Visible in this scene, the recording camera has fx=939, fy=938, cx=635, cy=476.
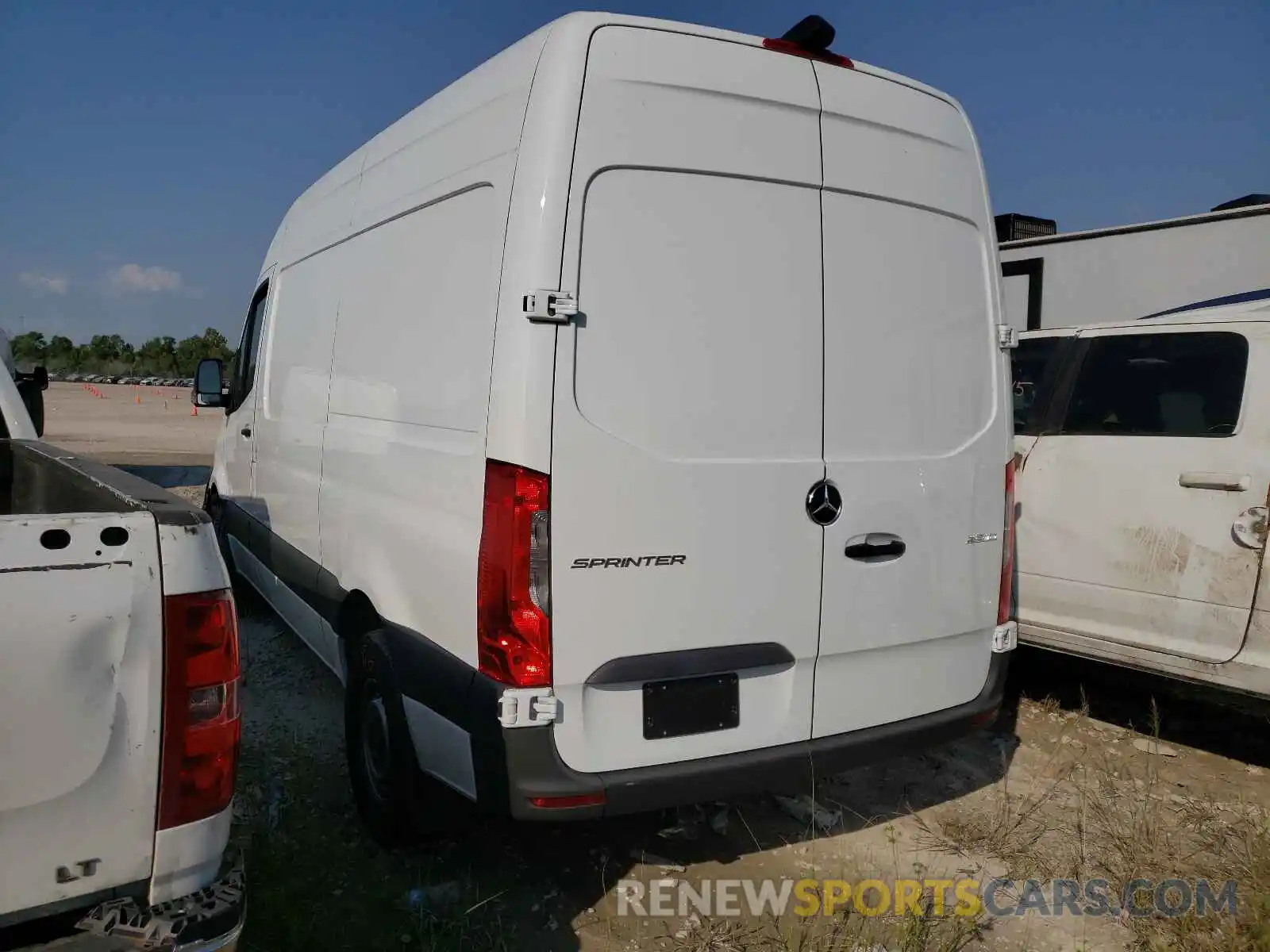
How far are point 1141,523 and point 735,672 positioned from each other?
2.48 metres

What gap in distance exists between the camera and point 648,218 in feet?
8.84

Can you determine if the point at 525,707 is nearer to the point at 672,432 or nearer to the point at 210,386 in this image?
the point at 672,432

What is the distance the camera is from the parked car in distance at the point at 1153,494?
3951 mm

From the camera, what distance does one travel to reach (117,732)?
178 cm

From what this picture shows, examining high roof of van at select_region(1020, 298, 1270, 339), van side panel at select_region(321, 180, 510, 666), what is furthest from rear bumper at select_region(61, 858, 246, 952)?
high roof of van at select_region(1020, 298, 1270, 339)

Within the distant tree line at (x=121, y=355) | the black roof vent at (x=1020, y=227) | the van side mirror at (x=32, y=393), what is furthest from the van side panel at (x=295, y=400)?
the distant tree line at (x=121, y=355)

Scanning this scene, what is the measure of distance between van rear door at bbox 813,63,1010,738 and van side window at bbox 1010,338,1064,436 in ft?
5.05

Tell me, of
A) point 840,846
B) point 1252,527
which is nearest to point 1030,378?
point 1252,527

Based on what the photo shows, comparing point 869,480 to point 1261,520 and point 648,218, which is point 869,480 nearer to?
point 648,218

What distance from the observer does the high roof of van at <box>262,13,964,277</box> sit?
2.64 metres

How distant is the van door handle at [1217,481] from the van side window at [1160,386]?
0.18 m

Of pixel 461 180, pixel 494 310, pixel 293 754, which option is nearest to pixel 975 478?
pixel 494 310

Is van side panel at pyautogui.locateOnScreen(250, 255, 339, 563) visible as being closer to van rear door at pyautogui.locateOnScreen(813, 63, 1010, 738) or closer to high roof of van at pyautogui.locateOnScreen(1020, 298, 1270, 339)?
van rear door at pyautogui.locateOnScreen(813, 63, 1010, 738)

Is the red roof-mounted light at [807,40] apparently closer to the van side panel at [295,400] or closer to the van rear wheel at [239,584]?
the van side panel at [295,400]
